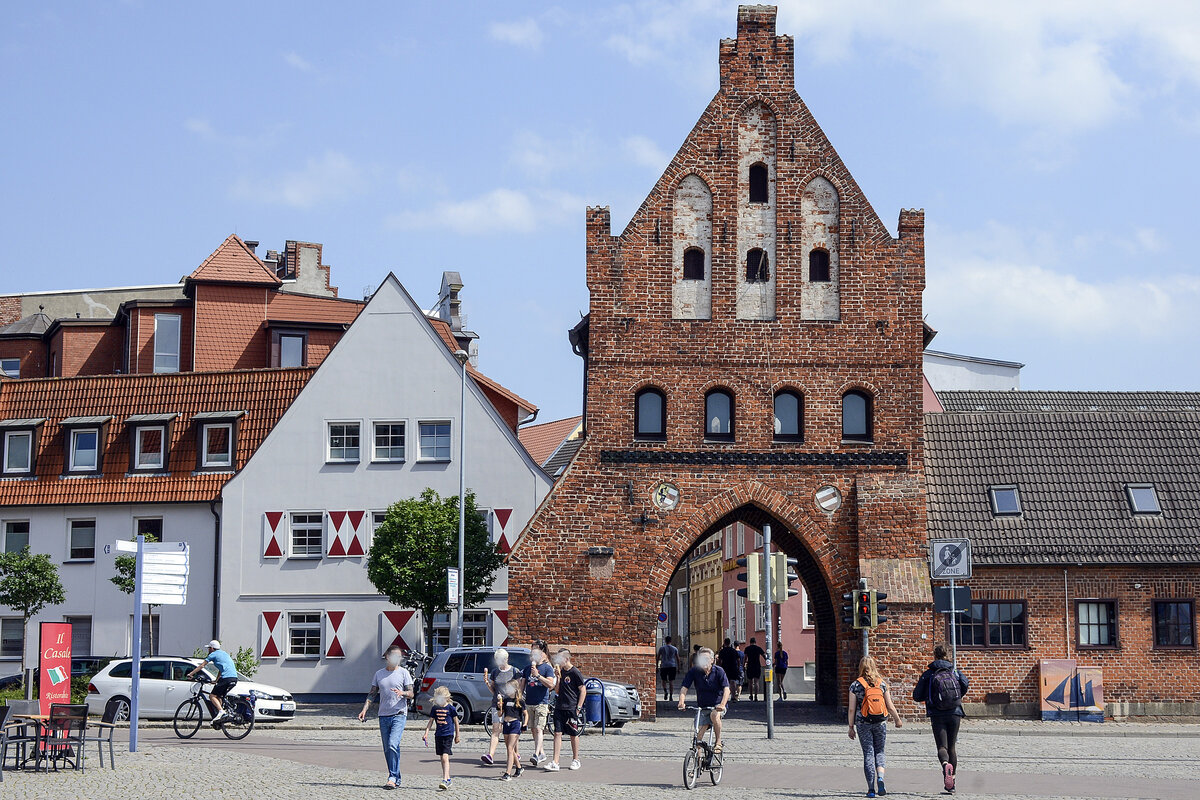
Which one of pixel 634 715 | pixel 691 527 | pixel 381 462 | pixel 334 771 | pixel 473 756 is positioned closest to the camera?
pixel 334 771

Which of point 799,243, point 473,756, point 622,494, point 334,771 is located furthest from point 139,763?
point 799,243

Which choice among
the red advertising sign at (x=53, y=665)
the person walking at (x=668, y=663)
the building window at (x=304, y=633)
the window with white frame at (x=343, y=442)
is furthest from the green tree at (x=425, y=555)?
the red advertising sign at (x=53, y=665)

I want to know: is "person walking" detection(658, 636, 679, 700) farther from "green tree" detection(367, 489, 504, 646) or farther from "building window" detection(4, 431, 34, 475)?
"building window" detection(4, 431, 34, 475)

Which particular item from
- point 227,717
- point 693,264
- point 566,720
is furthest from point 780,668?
point 566,720

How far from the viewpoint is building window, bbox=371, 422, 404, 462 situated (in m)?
39.4

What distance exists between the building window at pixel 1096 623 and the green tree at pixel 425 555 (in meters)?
13.3

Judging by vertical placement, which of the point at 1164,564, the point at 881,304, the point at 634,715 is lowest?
the point at 634,715

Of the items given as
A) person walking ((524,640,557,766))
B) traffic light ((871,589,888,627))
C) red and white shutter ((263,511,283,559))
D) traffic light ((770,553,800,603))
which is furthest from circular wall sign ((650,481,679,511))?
red and white shutter ((263,511,283,559))

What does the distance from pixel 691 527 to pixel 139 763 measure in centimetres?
1398

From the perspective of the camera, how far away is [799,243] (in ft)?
105

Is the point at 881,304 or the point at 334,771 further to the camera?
the point at 881,304

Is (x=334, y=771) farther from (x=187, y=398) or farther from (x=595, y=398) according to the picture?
(x=187, y=398)

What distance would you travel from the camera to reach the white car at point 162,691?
93.7ft

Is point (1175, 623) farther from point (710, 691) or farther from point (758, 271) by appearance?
point (710, 691)
